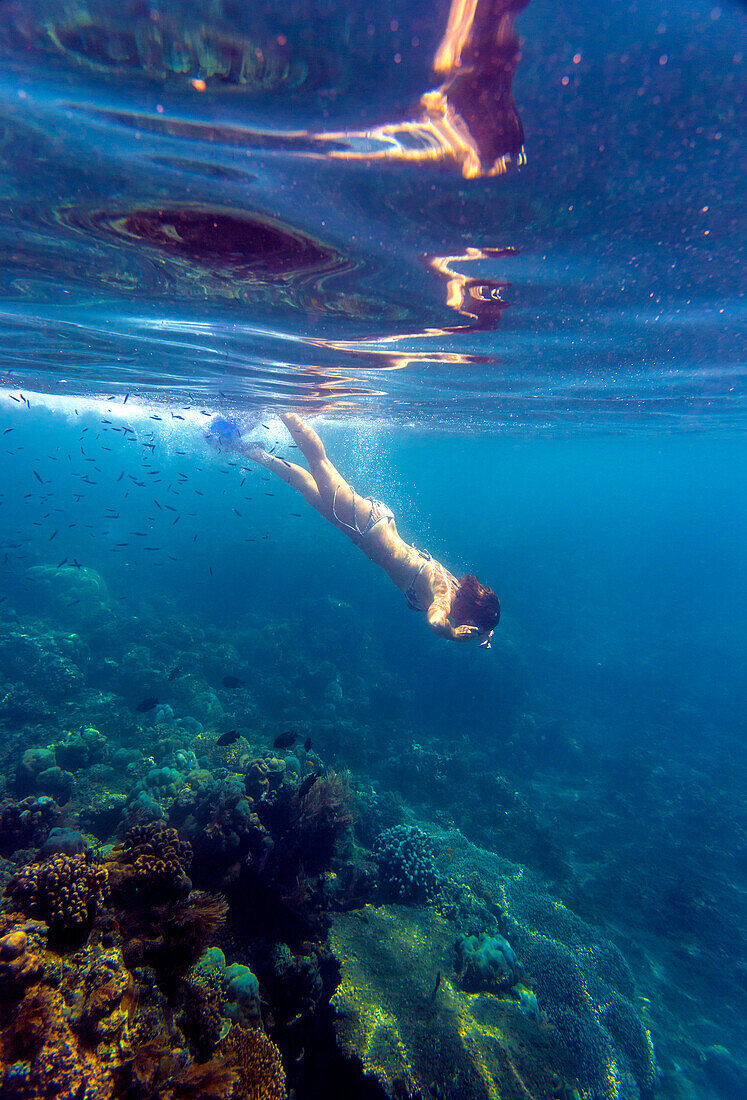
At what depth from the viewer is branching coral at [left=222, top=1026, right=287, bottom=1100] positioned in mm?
3424

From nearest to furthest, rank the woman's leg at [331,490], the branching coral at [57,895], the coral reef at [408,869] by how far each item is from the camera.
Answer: the branching coral at [57,895]
the coral reef at [408,869]
the woman's leg at [331,490]

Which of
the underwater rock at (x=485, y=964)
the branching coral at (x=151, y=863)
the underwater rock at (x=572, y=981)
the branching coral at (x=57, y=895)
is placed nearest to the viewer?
the branching coral at (x=57, y=895)

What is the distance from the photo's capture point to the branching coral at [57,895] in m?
3.40

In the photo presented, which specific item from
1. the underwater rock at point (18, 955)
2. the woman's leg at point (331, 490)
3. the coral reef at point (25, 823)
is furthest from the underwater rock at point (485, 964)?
the woman's leg at point (331, 490)

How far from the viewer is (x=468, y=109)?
4.27 meters

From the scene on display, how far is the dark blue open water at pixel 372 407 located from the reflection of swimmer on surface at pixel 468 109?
4 centimetres

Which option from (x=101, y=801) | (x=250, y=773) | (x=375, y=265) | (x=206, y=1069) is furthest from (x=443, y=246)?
(x=101, y=801)

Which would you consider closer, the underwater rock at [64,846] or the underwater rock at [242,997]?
the underwater rock at [242,997]

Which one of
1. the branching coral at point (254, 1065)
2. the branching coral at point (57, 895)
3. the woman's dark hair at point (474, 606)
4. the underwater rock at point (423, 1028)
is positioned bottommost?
the underwater rock at point (423, 1028)

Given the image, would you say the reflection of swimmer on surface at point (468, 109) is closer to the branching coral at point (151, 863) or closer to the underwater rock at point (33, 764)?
the branching coral at point (151, 863)

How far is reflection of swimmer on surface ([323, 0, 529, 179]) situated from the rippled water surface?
0.09 metres

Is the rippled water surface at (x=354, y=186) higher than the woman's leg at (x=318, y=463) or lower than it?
higher

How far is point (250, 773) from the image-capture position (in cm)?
932

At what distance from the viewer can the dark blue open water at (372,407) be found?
12.3ft
